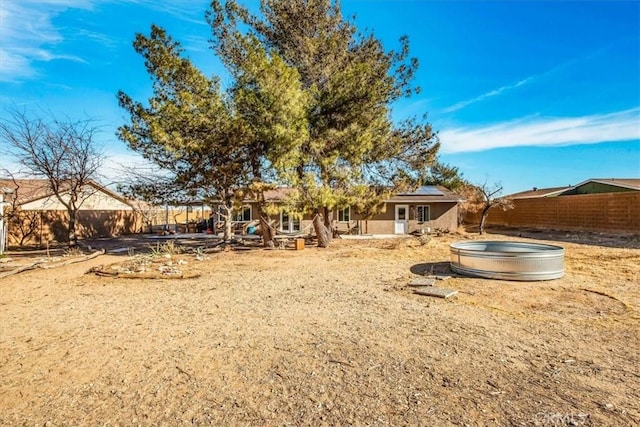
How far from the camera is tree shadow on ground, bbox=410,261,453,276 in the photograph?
895 cm

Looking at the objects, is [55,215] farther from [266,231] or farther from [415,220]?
[415,220]

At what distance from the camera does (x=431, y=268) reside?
9.38m

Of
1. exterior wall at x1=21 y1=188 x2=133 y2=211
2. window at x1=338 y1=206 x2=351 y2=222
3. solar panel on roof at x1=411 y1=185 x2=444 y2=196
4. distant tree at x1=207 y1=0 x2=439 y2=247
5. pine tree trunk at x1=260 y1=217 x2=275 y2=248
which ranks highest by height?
distant tree at x1=207 y1=0 x2=439 y2=247

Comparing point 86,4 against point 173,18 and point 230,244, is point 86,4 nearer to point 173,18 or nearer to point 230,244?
point 173,18

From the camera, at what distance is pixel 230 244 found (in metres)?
15.1

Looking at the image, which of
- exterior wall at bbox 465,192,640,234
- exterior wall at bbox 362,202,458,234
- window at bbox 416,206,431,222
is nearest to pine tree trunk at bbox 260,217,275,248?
exterior wall at bbox 362,202,458,234

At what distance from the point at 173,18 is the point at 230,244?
8.46 m

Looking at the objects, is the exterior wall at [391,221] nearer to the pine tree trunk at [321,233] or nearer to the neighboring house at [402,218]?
the neighboring house at [402,218]

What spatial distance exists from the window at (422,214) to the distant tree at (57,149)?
16.6m

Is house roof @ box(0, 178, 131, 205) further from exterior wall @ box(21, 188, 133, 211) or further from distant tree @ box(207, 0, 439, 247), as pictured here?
distant tree @ box(207, 0, 439, 247)

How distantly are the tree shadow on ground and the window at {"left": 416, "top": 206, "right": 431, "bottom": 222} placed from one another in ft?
39.0

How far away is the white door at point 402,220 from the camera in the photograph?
71.2ft

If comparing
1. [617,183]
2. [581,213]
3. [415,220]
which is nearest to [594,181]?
[617,183]

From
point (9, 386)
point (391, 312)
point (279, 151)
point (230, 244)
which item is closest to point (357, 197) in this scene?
point (279, 151)
